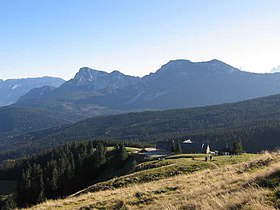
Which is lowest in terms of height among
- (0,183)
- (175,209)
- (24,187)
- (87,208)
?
(0,183)

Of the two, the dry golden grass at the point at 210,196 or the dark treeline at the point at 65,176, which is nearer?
the dry golden grass at the point at 210,196

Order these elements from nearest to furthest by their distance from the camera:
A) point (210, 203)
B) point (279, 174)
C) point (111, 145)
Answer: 1. point (210, 203)
2. point (279, 174)
3. point (111, 145)

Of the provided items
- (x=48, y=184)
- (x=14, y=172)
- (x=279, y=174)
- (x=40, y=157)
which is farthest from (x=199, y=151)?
(x=279, y=174)

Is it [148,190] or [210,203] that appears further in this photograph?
[148,190]

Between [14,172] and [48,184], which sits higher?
[48,184]

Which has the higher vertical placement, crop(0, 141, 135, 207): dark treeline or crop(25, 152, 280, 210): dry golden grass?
crop(25, 152, 280, 210): dry golden grass

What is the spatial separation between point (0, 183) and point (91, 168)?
72.3 metres

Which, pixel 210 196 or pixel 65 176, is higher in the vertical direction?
pixel 210 196

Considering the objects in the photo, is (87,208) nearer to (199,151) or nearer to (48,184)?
(48,184)

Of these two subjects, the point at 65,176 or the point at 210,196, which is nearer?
the point at 210,196

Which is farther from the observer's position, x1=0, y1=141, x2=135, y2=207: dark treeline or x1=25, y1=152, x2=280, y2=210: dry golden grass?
x1=0, y1=141, x2=135, y2=207: dark treeline

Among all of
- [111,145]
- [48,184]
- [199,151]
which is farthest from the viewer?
[111,145]

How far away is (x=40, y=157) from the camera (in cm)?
16900

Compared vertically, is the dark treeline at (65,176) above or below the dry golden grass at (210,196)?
below
